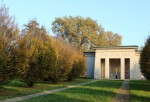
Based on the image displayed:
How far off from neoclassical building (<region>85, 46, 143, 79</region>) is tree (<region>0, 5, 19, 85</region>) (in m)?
37.4

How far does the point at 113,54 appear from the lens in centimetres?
5381

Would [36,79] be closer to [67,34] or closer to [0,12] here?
[0,12]

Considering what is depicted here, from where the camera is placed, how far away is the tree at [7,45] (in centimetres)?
1647

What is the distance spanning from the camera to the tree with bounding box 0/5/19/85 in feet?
54.0

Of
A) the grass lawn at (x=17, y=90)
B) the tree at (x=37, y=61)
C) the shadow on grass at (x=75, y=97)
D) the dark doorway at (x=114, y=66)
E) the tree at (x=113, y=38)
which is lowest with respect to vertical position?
the shadow on grass at (x=75, y=97)

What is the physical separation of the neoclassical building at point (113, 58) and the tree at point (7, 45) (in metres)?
37.4

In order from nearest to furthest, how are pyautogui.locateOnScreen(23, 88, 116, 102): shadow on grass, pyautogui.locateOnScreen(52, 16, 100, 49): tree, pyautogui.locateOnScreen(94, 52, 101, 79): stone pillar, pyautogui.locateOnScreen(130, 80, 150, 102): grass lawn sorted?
1. pyautogui.locateOnScreen(23, 88, 116, 102): shadow on grass
2. pyautogui.locateOnScreen(130, 80, 150, 102): grass lawn
3. pyautogui.locateOnScreen(94, 52, 101, 79): stone pillar
4. pyautogui.locateOnScreen(52, 16, 100, 49): tree

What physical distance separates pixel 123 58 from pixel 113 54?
2134mm

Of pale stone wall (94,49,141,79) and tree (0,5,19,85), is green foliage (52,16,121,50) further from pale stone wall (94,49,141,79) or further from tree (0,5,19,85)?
tree (0,5,19,85)

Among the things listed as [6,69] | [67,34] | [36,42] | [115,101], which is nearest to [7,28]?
[6,69]

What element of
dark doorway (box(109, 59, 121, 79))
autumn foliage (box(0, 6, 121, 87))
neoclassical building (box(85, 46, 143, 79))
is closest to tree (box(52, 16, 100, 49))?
dark doorway (box(109, 59, 121, 79))

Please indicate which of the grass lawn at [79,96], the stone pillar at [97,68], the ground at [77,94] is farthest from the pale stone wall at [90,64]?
the grass lawn at [79,96]

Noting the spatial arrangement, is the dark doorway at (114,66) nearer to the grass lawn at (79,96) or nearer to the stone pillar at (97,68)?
the stone pillar at (97,68)

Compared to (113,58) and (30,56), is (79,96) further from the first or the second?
(113,58)
